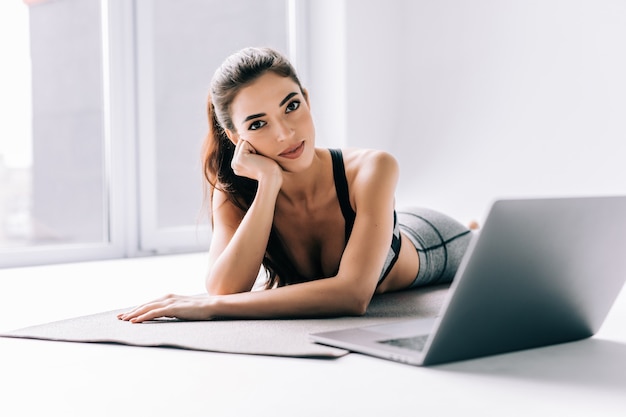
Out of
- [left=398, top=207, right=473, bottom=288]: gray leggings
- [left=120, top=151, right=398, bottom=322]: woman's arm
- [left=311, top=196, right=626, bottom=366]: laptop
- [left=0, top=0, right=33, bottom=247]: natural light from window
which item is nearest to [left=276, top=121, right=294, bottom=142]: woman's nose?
[left=120, top=151, right=398, bottom=322]: woman's arm

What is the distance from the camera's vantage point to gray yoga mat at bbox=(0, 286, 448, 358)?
1.26 metres

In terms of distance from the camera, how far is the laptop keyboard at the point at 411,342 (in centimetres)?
115

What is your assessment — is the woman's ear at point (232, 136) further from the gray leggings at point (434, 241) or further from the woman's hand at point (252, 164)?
the gray leggings at point (434, 241)

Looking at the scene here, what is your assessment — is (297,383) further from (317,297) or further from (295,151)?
(295,151)

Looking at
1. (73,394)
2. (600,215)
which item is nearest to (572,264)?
(600,215)

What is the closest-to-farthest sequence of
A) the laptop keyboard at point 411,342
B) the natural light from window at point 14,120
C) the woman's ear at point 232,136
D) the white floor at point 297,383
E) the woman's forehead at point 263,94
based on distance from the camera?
the white floor at point 297,383 < the laptop keyboard at point 411,342 < the woman's forehead at point 263,94 < the woman's ear at point 232,136 < the natural light from window at point 14,120

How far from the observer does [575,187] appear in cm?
377

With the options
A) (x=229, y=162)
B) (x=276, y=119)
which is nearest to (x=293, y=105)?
(x=276, y=119)

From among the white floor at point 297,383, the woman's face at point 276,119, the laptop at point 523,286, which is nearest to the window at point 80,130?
the woman's face at point 276,119

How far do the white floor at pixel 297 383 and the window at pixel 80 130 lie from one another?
193 centimetres

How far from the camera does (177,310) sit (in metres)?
1.52

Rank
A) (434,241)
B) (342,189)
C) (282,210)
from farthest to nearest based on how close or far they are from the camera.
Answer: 1. (434,241)
2. (282,210)
3. (342,189)

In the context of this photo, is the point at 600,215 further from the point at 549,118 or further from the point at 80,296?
the point at 549,118

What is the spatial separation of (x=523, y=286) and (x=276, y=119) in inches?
29.6
